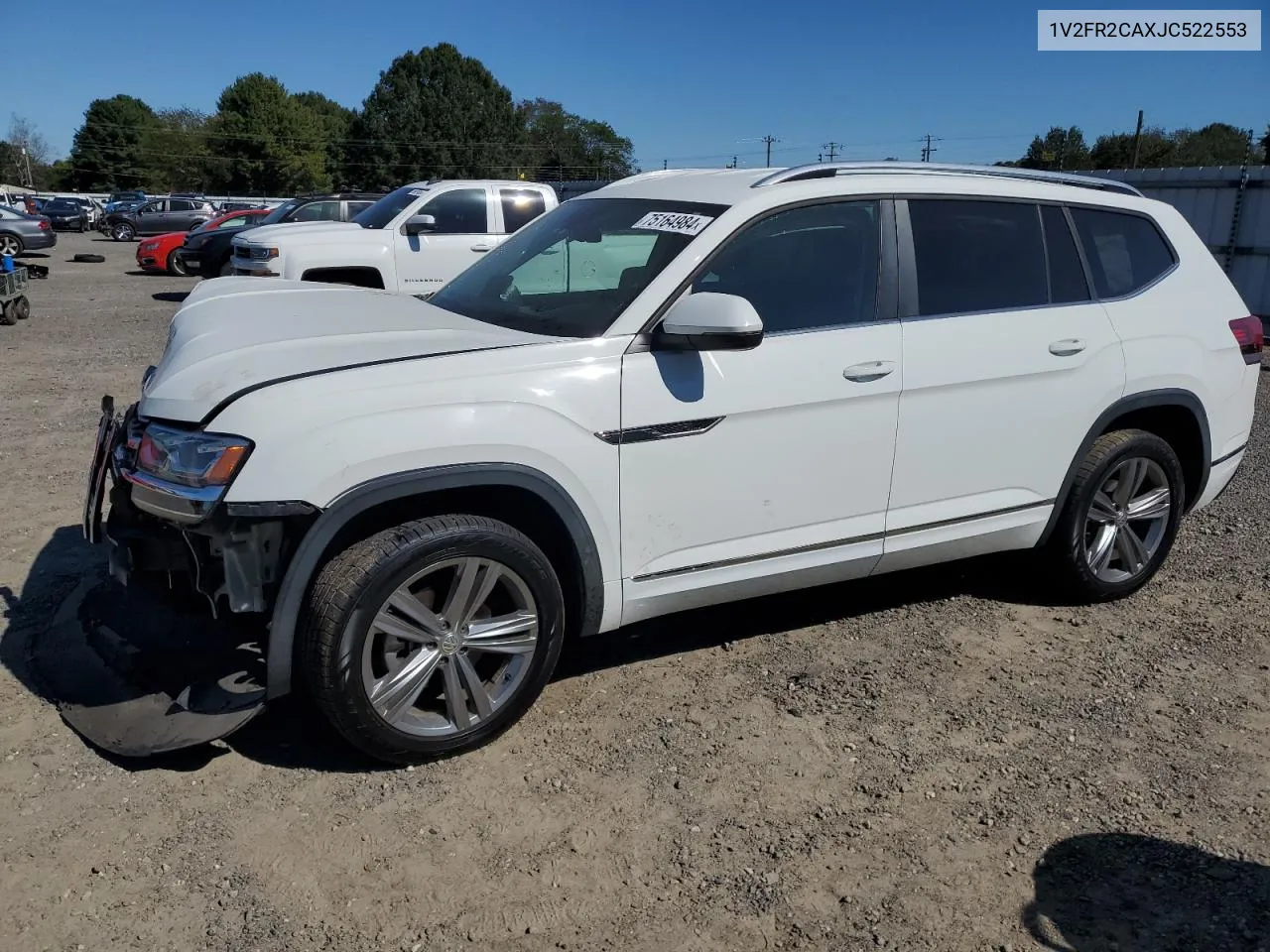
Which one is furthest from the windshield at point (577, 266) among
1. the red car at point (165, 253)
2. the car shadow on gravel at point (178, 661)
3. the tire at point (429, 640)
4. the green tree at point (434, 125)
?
the green tree at point (434, 125)

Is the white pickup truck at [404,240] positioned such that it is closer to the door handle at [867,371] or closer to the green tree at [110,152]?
the door handle at [867,371]

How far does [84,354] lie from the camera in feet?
35.3

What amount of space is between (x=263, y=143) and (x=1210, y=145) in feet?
261

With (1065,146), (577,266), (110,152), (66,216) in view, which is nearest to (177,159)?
(110,152)

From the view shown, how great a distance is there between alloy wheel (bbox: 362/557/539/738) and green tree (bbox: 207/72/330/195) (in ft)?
318

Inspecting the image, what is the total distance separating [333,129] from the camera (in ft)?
349

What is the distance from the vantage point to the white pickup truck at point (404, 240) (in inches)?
454

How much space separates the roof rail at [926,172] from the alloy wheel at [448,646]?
1822 millimetres

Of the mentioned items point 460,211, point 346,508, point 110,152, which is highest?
point 110,152

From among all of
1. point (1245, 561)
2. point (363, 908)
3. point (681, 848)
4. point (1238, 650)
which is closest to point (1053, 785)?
point (681, 848)

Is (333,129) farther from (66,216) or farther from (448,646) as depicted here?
(448,646)

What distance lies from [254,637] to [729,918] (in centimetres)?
172

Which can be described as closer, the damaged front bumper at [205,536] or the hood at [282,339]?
the damaged front bumper at [205,536]

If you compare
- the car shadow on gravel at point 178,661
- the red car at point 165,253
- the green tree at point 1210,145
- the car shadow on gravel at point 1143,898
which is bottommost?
the car shadow on gravel at point 1143,898
